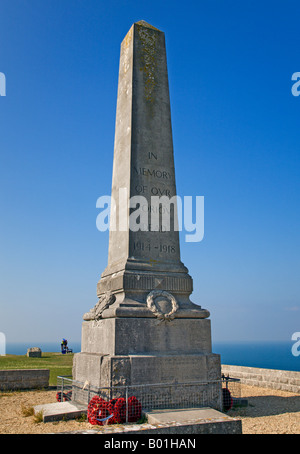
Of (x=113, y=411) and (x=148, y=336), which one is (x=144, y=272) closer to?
(x=148, y=336)

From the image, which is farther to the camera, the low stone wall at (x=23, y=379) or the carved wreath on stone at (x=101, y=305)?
the low stone wall at (x=23, y=379)

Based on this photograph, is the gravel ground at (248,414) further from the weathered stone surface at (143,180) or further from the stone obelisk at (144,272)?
the weathered stone surface at (143,180)

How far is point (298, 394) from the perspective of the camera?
38.9 ft

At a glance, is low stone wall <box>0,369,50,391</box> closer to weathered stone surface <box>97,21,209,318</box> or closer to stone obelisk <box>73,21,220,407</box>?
stone obelisk <box>73,21,220,407</box>

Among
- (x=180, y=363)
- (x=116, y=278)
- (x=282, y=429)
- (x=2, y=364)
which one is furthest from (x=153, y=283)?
(x=2, y=364)

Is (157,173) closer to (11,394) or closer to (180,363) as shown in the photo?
(180,363)

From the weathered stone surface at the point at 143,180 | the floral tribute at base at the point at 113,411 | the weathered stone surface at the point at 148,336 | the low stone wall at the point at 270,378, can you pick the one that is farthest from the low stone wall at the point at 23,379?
the low stone wall at the point at 270,378

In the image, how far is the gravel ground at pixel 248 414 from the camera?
690cm

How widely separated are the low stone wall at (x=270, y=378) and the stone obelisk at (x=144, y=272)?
508cm

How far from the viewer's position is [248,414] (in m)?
8.53

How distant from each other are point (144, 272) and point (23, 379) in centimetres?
646

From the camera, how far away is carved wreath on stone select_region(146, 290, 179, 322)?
859 centimetres
